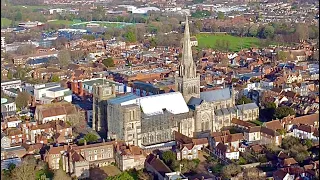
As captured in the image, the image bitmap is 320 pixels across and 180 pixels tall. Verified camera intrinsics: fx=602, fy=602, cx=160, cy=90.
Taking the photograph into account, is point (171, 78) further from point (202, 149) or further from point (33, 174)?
point (33, 174)

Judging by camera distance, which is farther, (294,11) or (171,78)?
(294,11)

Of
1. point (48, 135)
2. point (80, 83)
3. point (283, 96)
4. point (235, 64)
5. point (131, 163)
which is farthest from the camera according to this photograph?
point (235, 64)

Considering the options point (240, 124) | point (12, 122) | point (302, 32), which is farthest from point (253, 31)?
point (12, 122)

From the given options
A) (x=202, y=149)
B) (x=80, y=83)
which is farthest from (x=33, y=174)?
(x=80, y=83)

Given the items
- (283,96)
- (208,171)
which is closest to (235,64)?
(283,96)

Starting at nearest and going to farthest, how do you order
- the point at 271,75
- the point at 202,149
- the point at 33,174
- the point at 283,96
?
the point at 33,174 → the point at 202,149 → the point at 283,96 → the point at 271,75

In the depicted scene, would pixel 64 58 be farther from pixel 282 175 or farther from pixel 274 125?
pixel 282 175

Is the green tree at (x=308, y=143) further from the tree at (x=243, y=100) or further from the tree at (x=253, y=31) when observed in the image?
the tree at (x=253, y=31)
